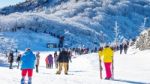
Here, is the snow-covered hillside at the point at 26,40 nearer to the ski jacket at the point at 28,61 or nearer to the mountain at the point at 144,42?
the mountain at the point at 144,42

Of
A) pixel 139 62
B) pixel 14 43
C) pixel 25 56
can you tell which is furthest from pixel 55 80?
pixel 14 43

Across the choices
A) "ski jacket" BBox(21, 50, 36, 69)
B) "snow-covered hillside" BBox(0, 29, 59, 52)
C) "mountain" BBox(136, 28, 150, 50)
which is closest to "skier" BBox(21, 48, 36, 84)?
"ski jacket" BBox(21, 50, 36, 69)

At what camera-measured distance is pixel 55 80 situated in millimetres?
28031

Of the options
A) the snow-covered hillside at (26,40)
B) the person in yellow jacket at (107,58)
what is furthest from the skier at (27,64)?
the snow-covered hillside at (26,40)

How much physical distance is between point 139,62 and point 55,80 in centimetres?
2323

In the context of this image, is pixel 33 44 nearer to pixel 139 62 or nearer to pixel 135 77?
pixel 139 62

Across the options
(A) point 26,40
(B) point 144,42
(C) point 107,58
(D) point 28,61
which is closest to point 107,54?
(C) point 107,58

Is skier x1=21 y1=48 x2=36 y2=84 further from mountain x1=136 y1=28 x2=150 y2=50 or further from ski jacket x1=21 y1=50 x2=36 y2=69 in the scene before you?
mountain x1=136 y1=28 x2=150 y2=50

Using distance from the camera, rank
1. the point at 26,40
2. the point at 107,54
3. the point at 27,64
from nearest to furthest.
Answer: the point at 27,64 → the point at 107,54 → the point at 26,40

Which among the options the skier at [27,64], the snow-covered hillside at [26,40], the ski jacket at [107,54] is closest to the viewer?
the skier at [27,64]

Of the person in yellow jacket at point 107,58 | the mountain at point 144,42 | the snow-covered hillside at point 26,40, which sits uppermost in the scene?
the person in yellow jacket at point 107,58

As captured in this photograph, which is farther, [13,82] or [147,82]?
[147,82]

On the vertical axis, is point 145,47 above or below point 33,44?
above

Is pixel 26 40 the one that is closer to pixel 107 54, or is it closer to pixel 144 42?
pixel 144 42
